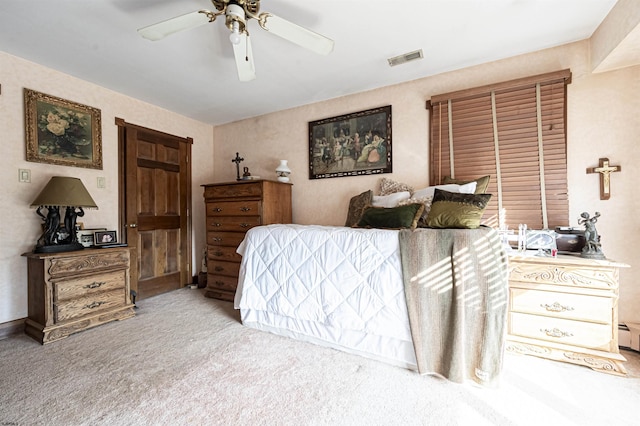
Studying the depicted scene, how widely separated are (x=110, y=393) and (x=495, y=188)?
10.3 feet

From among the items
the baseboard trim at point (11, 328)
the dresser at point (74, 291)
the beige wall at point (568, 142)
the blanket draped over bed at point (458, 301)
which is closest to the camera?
the blanket draped over bed at point (458, 301)

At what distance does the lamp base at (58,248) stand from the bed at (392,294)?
160 centimetres

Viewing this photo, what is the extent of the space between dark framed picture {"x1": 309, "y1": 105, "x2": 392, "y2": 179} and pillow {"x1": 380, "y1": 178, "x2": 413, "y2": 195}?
145 millimetres

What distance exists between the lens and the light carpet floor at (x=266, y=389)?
132 cm

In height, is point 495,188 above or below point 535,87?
below

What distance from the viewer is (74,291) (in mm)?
2271

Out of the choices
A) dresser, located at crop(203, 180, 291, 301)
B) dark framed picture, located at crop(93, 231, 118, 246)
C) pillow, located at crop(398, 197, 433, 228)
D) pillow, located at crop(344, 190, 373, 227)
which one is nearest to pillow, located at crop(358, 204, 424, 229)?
pillow, located at crop(398, 197, 433, 228)

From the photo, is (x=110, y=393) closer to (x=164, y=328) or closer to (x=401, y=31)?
(x=164, y=328)

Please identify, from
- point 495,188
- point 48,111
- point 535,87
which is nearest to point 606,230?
point 495,188

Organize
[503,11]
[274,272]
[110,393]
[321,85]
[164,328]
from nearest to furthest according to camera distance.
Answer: [110,393]
[503,11]
[274,272]
[164,328]
[321,85]

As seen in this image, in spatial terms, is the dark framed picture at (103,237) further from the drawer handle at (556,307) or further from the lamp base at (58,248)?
the drawer handle at (556,307)

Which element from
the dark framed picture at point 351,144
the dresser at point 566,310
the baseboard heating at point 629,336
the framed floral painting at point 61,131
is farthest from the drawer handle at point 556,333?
the framed floral painting at point 61,131

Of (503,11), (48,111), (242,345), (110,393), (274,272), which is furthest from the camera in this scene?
(48,111)

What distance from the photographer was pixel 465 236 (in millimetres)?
1609
